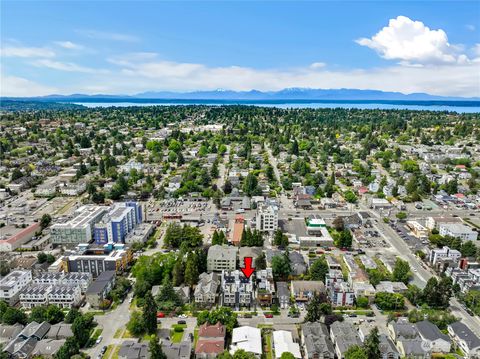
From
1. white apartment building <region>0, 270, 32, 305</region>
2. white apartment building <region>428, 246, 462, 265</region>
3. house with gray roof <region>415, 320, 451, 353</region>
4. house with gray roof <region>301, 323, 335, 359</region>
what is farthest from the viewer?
white apartment building <region>428, 246, 462, 265</region>

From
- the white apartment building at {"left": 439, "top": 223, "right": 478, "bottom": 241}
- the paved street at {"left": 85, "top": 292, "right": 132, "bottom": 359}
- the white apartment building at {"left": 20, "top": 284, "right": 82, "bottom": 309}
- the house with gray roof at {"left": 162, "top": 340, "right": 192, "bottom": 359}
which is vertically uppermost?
the white apartment building at {"left": 439, "top": 223, "right": 478, "bottom": 241}

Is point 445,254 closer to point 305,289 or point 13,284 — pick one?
point 305,289

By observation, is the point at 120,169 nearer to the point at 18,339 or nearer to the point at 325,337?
the point at 18,339

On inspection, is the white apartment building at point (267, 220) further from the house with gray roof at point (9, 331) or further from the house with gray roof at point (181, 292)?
the house with gray roof at point (9, 331)

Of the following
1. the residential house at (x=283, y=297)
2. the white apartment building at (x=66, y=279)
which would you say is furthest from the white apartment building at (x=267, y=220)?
the white apartment building at (x=66, y=279)

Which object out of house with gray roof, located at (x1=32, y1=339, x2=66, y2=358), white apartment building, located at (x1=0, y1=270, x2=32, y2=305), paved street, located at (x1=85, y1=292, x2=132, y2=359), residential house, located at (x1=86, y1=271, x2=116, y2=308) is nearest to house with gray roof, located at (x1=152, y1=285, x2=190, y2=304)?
paved street, located at (x1=85, y1=292, x2=132, y2=359)

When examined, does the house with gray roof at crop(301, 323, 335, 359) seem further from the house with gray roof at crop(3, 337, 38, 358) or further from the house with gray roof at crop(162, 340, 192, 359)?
the house with gray roof at crop(3, 337, 38, 358)
